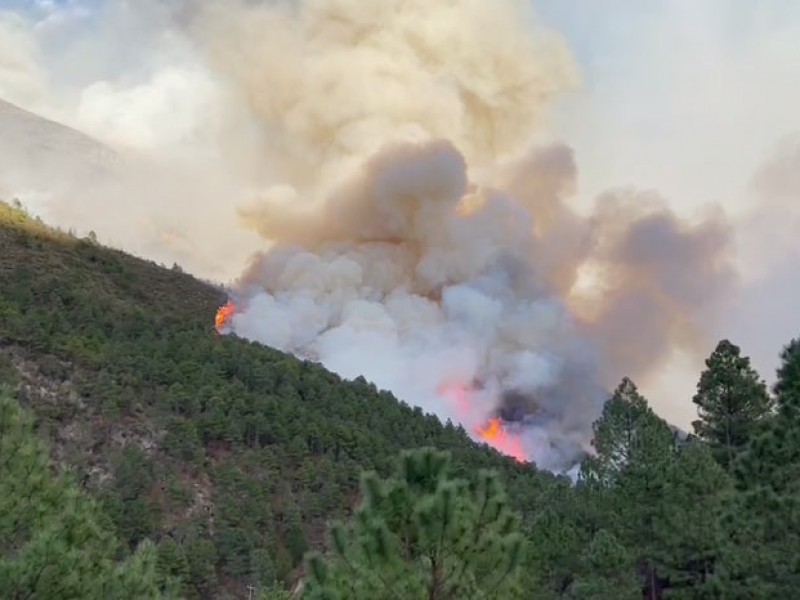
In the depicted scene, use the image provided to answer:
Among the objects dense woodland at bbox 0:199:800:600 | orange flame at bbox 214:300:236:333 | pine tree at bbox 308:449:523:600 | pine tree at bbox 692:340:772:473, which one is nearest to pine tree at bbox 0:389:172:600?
dense woodland at bbox 0:199:800:600

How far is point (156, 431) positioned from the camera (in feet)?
163

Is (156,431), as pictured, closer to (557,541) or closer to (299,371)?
(299,371)

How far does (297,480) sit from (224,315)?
50.6m

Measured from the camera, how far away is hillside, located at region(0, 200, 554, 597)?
42750 mm

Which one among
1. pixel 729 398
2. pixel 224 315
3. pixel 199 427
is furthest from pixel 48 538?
pixel 224 315

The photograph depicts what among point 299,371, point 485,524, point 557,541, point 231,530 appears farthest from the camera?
point 299,371

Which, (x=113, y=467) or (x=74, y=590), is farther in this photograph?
(x=113, y=467)

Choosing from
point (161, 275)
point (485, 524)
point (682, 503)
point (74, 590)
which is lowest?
point (74, 590)

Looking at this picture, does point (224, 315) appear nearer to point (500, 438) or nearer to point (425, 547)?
point (500, 438)

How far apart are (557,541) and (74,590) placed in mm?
17921

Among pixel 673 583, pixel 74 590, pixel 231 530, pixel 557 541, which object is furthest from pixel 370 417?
pixel 74 590

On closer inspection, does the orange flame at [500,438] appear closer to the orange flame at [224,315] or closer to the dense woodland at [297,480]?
the dense woodland at [297,480]

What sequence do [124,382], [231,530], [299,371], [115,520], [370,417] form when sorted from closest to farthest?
1. [115,520]
2. [231,530]
3. [124,382]
4. [370,417]
5. [299,371]

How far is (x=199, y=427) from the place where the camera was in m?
51.1
